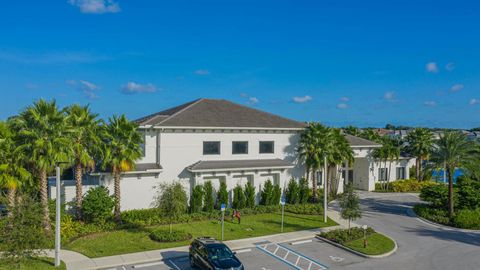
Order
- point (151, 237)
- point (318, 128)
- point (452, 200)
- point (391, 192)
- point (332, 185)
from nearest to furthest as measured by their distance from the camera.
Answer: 1. point (151, 237)
2. point (452, 200)
3. point (318, 128)
4. point (332, 185)
5. point (391, 192)

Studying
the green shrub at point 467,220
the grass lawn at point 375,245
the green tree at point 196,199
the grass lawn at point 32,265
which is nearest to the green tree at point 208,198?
the green tree at point 196,199

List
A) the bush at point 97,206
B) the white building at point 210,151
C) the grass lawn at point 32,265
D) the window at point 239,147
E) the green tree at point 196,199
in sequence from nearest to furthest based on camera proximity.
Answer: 1. the grass lawn at point 32,265
2. the bush at point 97,206
3. the white building at point 210,151
4. the green tree at point 196,199
5. the window at point 239,147

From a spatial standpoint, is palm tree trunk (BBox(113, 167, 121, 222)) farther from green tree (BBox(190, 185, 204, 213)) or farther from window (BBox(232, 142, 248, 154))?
window (BBox(232, 142, 248, 154))

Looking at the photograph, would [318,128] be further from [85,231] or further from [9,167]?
[9,167]

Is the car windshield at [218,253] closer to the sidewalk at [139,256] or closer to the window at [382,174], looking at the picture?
the sidewalk at [139,256]

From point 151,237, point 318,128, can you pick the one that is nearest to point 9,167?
point 151,237

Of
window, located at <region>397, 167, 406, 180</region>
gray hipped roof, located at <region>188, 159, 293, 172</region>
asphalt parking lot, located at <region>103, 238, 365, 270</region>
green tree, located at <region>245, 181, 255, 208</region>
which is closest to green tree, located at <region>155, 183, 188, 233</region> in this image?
asphalt parking lot, located at <region>103, 238, 365, 270</region>
